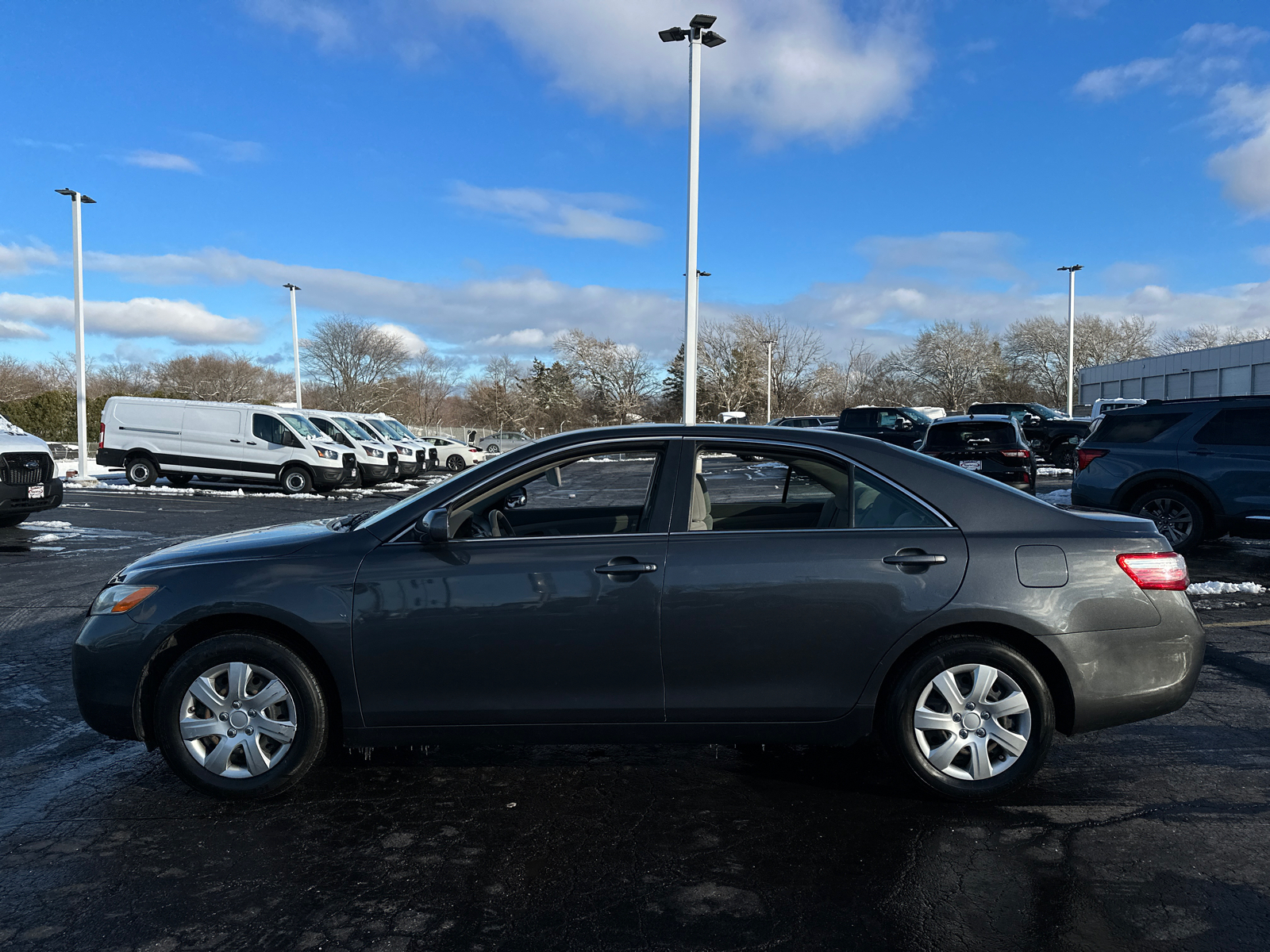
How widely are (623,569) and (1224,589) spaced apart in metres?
7.03

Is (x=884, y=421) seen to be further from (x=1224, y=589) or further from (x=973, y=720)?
(x=973, y=720)

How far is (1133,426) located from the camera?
406 inches

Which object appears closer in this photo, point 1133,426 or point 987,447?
point 1133,426

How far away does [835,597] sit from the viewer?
3580 millimetres

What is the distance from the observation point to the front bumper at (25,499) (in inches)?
456

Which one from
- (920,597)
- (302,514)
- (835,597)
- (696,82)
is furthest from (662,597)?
(696,82)

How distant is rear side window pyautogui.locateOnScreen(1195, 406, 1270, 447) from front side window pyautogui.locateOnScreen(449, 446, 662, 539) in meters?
8.16

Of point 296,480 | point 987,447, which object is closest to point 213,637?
point 987,447

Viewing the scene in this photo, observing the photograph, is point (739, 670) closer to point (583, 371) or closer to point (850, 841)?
point (850, 841)

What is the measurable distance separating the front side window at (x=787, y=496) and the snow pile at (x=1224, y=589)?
573 centimetres

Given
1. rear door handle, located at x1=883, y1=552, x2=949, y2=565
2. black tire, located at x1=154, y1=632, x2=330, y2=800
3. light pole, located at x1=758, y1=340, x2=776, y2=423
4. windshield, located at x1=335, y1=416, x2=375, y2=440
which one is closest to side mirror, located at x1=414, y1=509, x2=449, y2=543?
black tire, located at x1=154, y1=632, x2=330, y2=800

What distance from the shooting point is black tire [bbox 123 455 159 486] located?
2148 centimetres

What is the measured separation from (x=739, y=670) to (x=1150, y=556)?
1.79 metres

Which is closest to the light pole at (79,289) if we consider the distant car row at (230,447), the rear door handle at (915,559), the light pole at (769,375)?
the distant car row at (230,447)
